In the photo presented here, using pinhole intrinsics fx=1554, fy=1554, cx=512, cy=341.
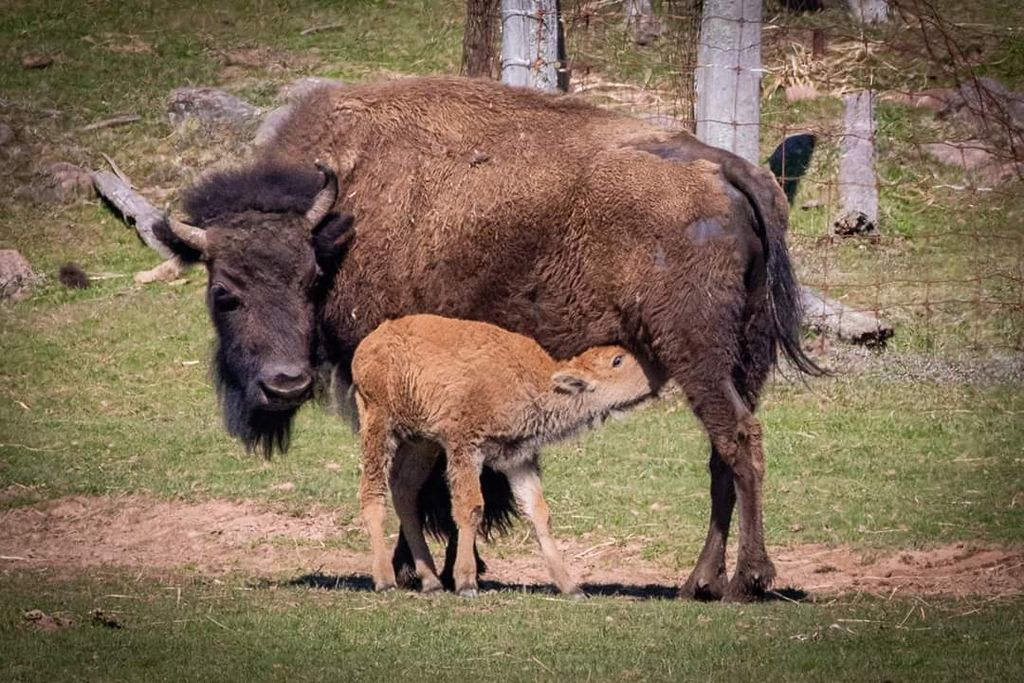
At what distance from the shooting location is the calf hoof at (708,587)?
9.34 metres

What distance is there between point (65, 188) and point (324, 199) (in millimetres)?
11104

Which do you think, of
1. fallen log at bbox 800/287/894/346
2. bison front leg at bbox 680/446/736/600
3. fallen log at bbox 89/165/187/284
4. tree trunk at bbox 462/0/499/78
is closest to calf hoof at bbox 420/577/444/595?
bison front leg at bbox 680/446/736/600

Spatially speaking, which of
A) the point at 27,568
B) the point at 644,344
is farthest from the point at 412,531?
the point at 27,568

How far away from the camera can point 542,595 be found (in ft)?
29.3

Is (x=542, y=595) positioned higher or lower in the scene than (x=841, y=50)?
lower

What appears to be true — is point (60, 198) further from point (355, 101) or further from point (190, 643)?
point (190, 643)

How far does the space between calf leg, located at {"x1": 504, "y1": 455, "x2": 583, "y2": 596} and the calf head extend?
54 cm

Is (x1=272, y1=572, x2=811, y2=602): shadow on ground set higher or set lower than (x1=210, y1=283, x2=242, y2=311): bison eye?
lower

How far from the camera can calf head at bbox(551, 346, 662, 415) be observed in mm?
9211

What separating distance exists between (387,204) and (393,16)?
14.5 m

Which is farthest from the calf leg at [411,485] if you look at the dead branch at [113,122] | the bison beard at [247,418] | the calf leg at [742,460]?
the dead branch at [113,122]

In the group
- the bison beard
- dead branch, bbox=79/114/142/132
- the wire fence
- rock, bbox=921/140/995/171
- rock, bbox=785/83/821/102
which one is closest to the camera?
the bison beard

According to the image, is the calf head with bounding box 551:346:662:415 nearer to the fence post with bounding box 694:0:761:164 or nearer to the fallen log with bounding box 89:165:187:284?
the fence post with bounding box 694:0:761:164

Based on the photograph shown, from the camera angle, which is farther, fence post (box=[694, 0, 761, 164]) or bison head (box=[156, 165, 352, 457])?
fence post (box=[694, 0, 761, 164])
